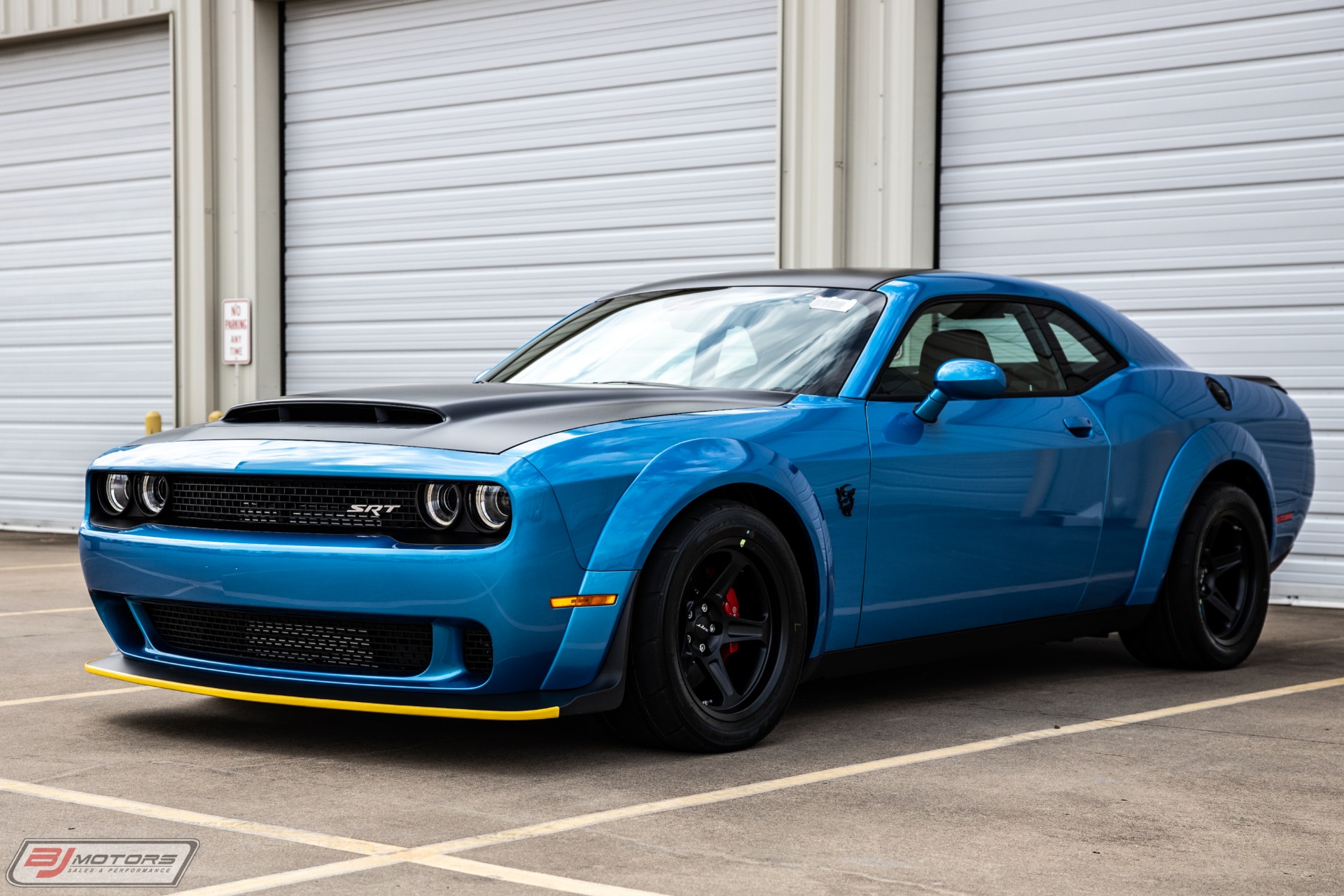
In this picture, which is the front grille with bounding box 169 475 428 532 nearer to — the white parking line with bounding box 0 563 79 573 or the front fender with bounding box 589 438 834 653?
the front fender with bounding box 589 438 834 653

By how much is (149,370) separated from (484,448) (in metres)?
10.7

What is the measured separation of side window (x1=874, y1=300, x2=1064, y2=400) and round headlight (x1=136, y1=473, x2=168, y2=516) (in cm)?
208

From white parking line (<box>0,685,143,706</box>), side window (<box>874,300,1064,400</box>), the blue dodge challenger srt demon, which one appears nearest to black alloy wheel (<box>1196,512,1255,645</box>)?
the blue dodge challenger srt demon

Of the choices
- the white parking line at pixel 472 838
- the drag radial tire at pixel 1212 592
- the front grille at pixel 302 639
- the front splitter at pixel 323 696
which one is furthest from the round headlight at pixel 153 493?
the drag radial tire at pixel 1212 592

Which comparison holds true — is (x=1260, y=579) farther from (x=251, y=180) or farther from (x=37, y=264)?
(x=37, y=264)

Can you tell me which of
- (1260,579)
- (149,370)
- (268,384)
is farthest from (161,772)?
(149,370)

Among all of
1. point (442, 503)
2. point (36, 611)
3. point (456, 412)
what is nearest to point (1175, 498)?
point (456, 412)

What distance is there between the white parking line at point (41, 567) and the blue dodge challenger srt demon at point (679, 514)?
6.09m

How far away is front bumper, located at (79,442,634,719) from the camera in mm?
3992

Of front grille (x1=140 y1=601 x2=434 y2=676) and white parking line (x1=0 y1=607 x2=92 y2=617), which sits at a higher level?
front grille (x1=140 y1=601 x2=434 y2=676)

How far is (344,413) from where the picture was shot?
4512 millimetres

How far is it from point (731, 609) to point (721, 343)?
3.53 ft

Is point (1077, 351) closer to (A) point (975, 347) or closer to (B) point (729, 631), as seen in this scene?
(A) point (975, 347)

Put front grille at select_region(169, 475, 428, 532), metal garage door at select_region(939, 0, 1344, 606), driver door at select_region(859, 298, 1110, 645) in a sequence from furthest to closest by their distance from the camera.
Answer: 1. metal garage door at select_region(939, 0, 1344, 606)
2. driver door at select_region(859, 298, 1110, 645)
3. front grille at select_region(169, 475, 428, 532)
